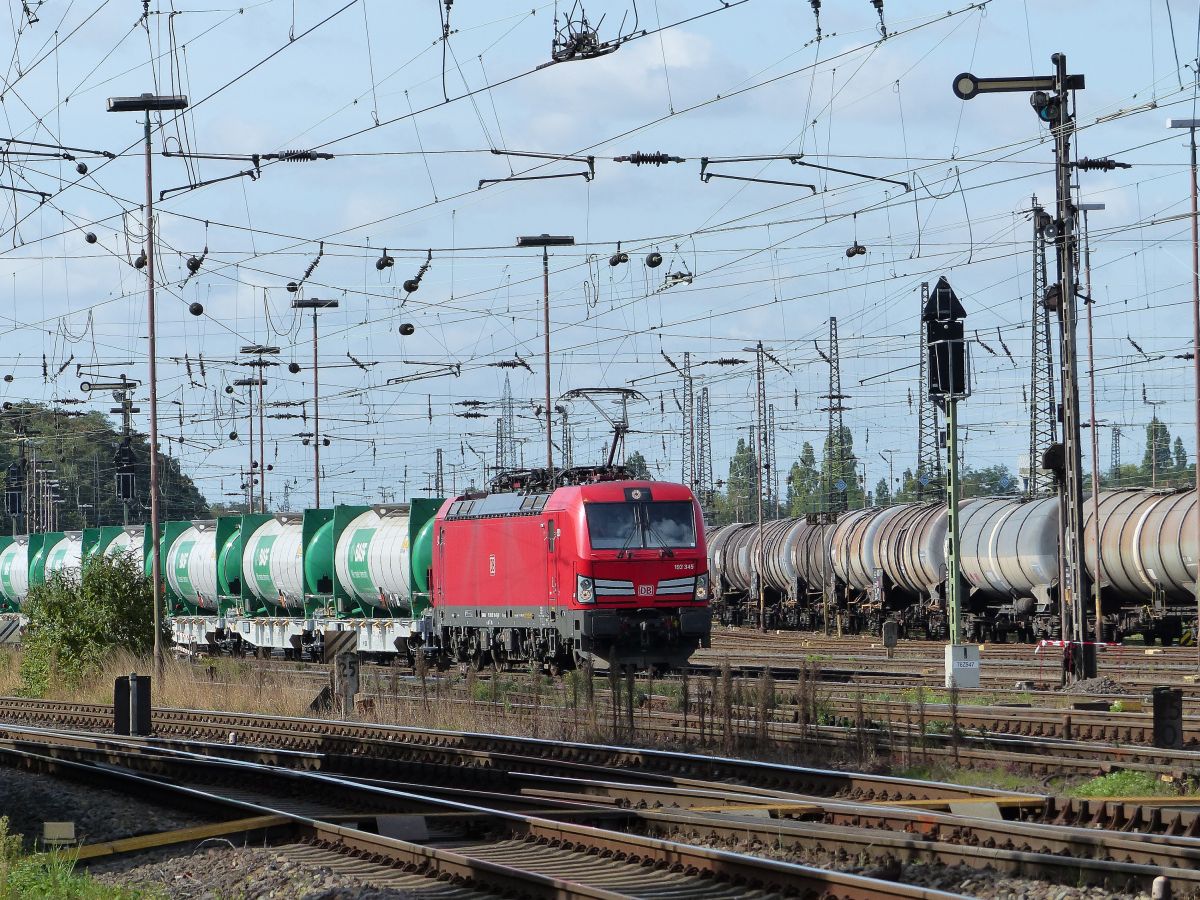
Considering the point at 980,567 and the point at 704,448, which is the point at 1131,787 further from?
the point at 704,448

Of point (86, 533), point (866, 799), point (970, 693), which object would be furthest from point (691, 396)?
point (866, 799)

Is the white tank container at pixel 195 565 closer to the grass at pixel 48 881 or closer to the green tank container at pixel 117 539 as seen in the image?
the green tank container at pixel 117 539

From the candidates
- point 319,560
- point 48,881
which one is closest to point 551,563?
point 319,560

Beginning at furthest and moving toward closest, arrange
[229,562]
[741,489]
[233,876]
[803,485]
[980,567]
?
1. [803,485]
2. [741,489]
3. [229,562]
4. [980,567]
5. [233,876]

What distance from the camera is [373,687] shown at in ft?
87.5

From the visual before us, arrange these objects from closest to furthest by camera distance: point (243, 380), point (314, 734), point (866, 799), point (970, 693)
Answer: point (866, 799) → point (314, 734) → point (970, 693) → point (243, 380)

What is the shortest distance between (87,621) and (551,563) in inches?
453

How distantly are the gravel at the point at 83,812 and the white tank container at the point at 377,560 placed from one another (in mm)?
17128

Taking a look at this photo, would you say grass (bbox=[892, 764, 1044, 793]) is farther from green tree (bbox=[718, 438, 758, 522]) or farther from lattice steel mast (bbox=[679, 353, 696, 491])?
green tree (bbox=[718, 438, 758, 522])

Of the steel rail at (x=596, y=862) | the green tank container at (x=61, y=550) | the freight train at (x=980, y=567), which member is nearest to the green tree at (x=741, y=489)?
the freight train at (x=980, y=567)

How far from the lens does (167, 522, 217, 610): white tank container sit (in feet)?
144

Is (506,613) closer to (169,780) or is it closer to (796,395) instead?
(169,780)

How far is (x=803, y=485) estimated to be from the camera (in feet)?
420

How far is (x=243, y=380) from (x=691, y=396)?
56.3 ft
